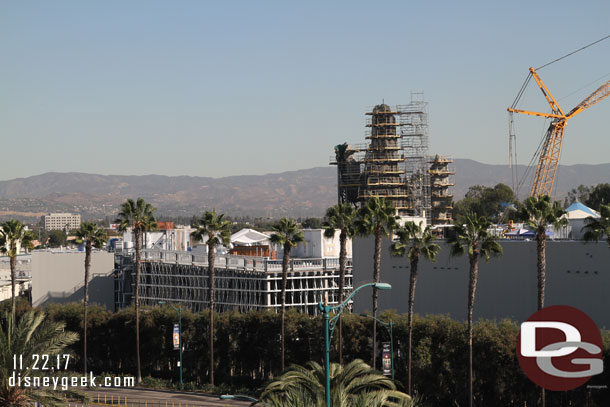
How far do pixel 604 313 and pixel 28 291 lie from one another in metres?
97.5

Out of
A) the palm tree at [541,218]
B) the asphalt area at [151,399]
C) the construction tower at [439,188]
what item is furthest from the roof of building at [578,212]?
the construction tower at [439,188]

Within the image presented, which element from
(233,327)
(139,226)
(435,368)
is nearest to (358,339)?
(435,368)

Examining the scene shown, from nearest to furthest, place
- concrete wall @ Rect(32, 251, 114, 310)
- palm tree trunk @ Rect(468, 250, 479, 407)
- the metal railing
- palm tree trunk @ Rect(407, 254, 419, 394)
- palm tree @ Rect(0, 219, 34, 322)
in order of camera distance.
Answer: palm tree trunk @ Rect(468, 250, 479, 407) < palm tree trunk @ Rect(407, 254, 419, 394) < palm tree @ Rect(0, 219, 34, 322) < the metal railing < concrete wall @ Rect(32, 251, 114, 310)

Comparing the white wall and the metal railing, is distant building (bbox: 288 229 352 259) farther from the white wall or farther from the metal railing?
the metal railing

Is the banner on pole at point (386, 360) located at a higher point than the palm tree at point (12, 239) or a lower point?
lower

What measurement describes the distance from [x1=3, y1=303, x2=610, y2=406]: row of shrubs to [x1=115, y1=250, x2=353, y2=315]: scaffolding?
64.5 feet

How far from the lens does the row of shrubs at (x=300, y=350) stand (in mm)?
60091

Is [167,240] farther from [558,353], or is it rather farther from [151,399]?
[558,353]

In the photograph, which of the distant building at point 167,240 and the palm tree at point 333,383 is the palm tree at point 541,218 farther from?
the distant building at point 167,240

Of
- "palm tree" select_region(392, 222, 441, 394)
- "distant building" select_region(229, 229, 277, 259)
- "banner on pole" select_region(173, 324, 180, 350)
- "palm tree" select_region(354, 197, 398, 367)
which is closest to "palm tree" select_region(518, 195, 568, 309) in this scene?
"palm tree" select_region(392, 222, 441, 394)

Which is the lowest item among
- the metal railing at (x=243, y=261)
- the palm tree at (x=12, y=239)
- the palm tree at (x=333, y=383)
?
the palm tree at (x=333, y=383)

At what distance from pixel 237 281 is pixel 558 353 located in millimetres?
58685

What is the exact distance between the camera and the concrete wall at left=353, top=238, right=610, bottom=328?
6794 centimetres

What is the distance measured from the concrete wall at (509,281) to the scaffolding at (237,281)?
20.3m
